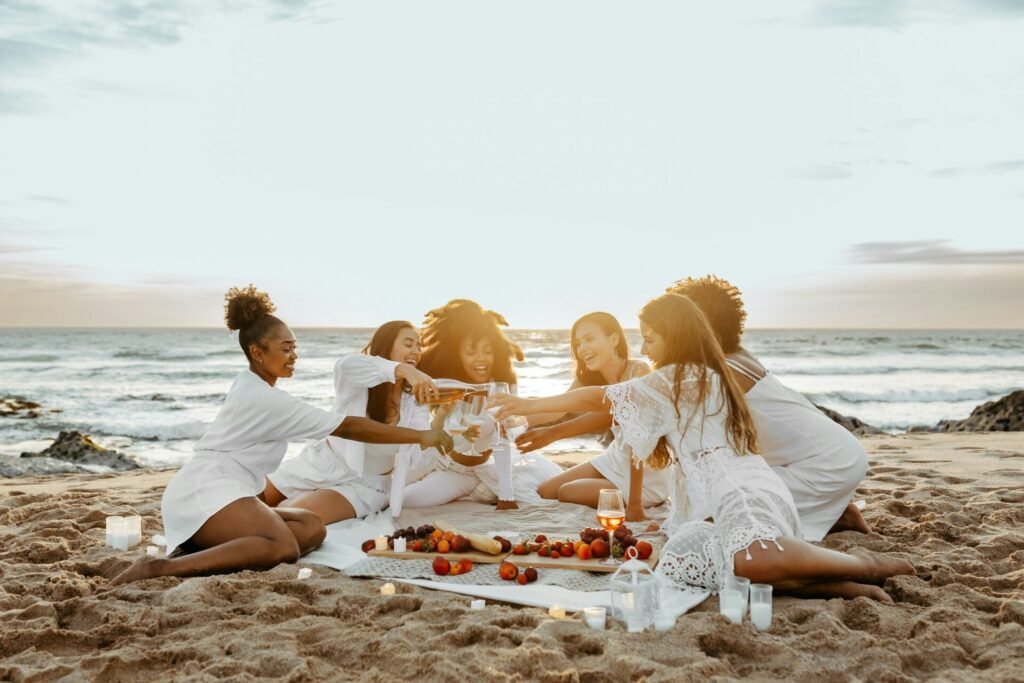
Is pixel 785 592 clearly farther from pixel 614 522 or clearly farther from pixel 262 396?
pixel 262 396

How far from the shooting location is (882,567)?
423 centimetres

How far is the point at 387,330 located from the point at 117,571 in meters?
→ 2.42

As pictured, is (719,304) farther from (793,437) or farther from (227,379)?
(227,379)

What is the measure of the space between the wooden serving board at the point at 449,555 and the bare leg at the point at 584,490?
5.99ft

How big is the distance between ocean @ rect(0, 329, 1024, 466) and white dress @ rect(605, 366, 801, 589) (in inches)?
301

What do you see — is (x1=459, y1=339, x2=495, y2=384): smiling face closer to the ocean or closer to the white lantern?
the white lantern

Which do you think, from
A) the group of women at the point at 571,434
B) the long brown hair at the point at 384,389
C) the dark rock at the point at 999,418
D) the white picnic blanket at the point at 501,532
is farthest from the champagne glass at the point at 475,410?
the dark rock at the point at 999,418

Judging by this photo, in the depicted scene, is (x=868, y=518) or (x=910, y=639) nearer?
(x=910, y=639)

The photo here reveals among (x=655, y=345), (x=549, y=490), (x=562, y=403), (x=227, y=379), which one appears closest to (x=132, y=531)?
(x=562, y=403)

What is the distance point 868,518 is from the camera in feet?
19.1

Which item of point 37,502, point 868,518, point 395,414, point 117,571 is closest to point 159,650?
point 117,571

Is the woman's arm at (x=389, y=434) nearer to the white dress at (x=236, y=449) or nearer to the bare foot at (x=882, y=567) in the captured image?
the white dress at (x=236, y=449)

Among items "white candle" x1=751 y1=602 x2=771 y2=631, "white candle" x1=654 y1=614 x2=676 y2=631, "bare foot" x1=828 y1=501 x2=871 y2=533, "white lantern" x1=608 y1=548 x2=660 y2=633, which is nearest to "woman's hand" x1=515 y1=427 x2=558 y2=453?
"bare foot" x1=828 y1=501 x2=871 y2=533

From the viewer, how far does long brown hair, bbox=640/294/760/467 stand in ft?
13.9
